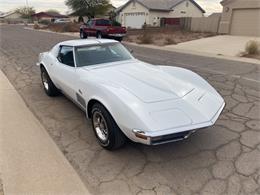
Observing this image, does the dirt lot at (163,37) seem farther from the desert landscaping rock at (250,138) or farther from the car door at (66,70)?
the desert landscaping rock at (250,138)

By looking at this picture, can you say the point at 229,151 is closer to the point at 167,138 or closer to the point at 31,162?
the point at 167,138

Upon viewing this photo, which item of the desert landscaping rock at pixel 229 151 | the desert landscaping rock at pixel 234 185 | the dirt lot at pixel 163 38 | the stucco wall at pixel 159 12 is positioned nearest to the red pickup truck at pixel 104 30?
the dirt lot at pixel 163 38

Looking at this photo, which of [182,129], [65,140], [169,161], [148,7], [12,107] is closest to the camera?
[182,129]

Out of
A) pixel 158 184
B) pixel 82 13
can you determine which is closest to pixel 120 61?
pixel 158 184

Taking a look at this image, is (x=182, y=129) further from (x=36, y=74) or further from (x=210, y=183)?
(x=36, y=74)

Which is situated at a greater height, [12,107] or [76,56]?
[76,56]

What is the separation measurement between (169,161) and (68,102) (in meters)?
2.88

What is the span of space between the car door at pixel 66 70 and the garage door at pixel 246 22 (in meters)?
20.0

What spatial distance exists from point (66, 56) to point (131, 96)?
2114 millimetres

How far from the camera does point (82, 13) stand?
51156mm

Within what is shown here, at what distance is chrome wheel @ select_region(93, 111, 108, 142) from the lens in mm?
3234

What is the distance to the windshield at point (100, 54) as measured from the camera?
13.8 ft

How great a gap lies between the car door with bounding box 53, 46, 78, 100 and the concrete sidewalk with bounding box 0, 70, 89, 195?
79 centimetres

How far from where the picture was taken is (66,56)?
4.52m
